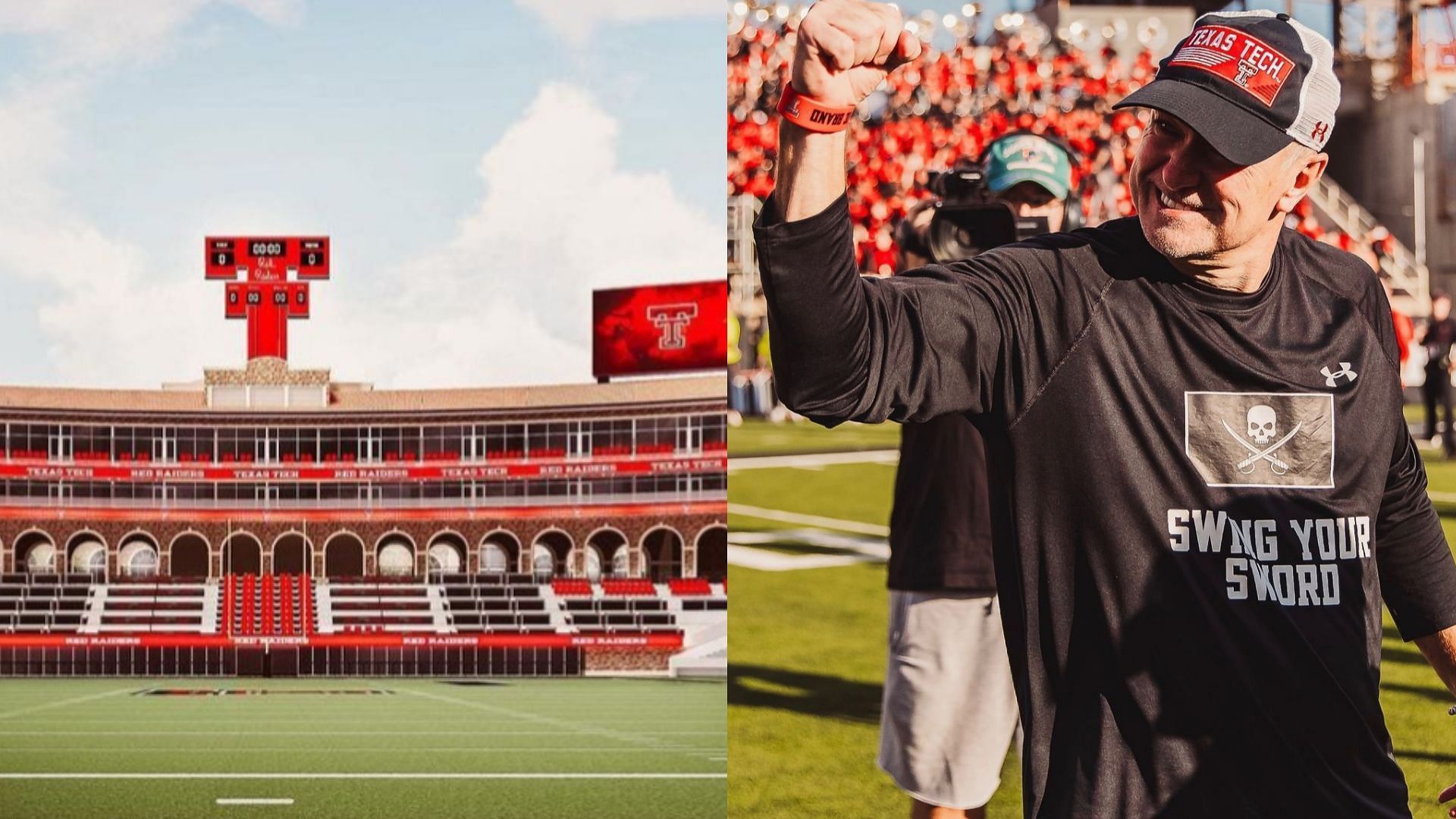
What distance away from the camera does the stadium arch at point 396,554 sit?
254 inches

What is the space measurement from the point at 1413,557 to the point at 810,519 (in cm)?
982

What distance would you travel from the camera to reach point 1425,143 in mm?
26406

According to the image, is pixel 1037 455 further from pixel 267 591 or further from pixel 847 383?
pixel 267 591

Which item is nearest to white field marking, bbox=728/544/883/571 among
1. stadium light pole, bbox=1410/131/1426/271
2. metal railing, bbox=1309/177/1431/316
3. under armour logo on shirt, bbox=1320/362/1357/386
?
under armour logo on shirt, bbox=1320/362/1357/386

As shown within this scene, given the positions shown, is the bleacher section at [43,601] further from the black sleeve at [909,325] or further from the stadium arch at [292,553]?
the black sleeve at [909,325]

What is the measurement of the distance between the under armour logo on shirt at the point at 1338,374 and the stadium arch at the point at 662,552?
5011 millimetres

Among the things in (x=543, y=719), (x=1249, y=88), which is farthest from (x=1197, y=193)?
(x=543, y=719)

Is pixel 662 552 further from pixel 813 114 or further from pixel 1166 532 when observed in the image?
pixel 813 114

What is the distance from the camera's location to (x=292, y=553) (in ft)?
20.8

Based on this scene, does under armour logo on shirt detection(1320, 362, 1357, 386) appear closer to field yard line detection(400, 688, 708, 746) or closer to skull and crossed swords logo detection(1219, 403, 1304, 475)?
skull and crossed swords logo detection(1219, 403, 1304, 475)

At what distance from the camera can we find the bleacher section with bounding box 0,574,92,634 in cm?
638

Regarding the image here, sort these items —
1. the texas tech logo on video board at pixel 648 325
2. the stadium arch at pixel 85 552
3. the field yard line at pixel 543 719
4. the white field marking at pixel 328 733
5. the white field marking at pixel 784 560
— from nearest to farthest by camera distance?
the texas tech logo on video board at pixel 648 325, the stadium arch at pixel 85 552, the field yard line at pixel 543 719, the white field marking at pixel 328 733, the white field marking at pixel 784 560

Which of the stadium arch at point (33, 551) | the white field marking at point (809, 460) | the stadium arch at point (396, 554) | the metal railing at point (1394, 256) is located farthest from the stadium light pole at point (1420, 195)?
the stadium arch at point (33, 551)

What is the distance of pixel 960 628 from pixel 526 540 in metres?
4.07
